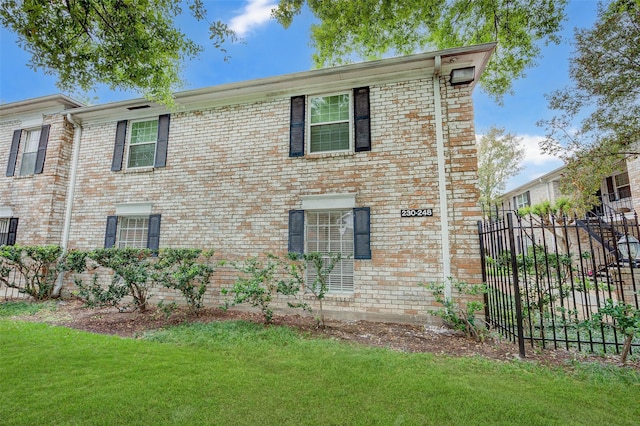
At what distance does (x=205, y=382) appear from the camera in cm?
318

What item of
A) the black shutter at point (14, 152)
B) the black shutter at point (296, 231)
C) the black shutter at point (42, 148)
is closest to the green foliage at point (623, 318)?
the black shutter at point (296, 231)

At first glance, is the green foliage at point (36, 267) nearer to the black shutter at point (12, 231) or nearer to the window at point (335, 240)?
the black shutter at point (12, 231)

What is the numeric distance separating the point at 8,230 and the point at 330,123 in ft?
33.2

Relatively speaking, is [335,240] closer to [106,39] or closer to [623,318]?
[623,318]

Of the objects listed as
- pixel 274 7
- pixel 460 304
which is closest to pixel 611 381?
pixel 460 304

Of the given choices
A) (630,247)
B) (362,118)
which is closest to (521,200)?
(630,247)

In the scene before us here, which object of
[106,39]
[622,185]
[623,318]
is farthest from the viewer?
[622,185]

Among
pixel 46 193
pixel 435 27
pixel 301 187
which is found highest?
pixel 435 27

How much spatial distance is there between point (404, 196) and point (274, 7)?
4.71m

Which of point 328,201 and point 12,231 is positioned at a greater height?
point 328,201

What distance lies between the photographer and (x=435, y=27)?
776 cm

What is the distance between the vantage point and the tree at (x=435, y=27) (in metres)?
6.25

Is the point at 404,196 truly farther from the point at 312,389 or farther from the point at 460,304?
the point at 312,389

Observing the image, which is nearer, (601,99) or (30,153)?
(601,99)
